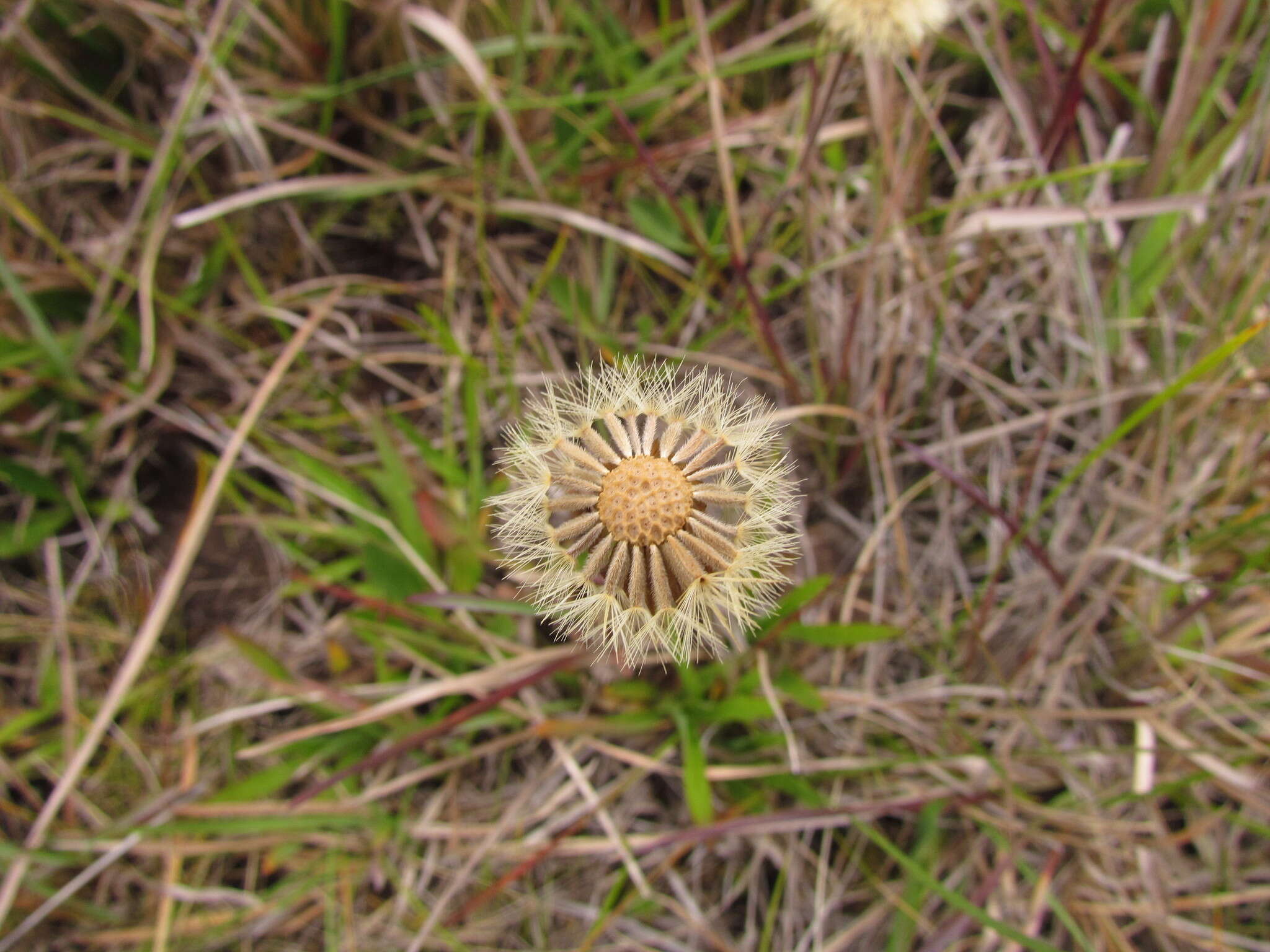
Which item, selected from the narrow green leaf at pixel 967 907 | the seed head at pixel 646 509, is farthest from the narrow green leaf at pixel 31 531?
the narrow green leaf at pixel 967 907

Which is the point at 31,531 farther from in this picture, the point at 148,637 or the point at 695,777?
the point at 695,777

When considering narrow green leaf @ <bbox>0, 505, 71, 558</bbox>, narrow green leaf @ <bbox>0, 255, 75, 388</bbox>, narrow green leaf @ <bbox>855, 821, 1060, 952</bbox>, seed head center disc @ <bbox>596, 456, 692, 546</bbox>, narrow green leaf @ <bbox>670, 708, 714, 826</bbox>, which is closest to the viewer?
seed head center disc @ <bbox>596, 456, 692, 546</bbox>

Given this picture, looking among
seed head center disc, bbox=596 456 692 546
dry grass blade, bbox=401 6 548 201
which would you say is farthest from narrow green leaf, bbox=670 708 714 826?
dry grass blade, bbox=401 6 548 201

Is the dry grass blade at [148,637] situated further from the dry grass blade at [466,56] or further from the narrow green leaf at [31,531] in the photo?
the dry grass blade at [466,56]

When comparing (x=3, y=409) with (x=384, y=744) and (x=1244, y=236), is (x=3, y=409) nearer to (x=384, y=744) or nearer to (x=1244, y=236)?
(x=384, y=744)

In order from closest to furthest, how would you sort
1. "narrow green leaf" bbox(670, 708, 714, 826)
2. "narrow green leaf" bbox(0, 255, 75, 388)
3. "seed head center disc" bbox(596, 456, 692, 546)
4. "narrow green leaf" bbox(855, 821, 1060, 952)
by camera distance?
1. "seed head center disc" bbox(596, 456, 692, 546)
2. "narrow green leaf" bbox(855, 821, 1060, 952)
3. "narrow green leaf" bbox(670, 708, 714, 826)
4. "narrow green leaf" bbox(0, 255, 75, 388)

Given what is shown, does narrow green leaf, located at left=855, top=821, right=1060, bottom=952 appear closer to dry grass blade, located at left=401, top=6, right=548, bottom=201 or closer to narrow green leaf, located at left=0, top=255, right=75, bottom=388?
dry grass blade, located at left=401, top=6, right=548, bottom=201

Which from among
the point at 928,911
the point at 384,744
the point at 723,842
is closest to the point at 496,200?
the point at 384,744

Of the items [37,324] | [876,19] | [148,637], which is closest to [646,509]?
[876,19]
